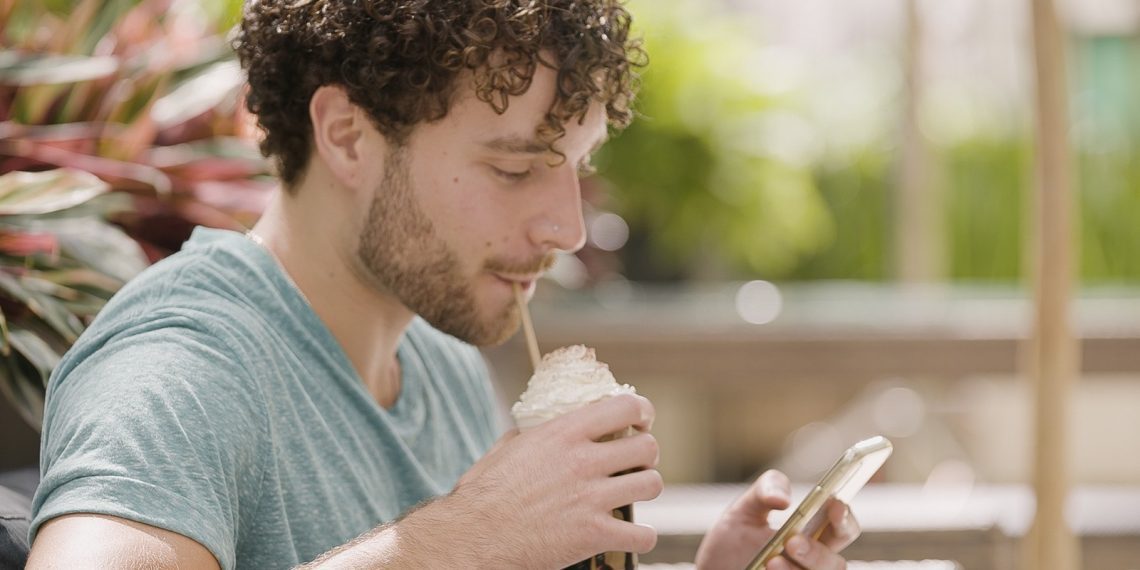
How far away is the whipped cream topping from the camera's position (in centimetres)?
125

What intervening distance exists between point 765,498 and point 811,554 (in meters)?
0.16

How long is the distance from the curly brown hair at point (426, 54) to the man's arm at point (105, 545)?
0.58 m

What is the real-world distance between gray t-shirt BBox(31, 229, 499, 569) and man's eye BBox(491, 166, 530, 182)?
0.27 metres

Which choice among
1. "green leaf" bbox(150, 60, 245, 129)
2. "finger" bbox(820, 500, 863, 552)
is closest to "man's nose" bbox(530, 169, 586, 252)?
"finger" bbox(820, 500, 863, 552)

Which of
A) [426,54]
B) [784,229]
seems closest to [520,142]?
[426,54]

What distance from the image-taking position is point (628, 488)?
1190 mm

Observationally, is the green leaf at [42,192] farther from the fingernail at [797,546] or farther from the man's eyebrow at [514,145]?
the fingernail at [797,546]

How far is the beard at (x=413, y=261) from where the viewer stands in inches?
58.1

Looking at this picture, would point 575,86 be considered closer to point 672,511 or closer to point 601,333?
point 672,511

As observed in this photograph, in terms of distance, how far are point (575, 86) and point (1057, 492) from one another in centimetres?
97

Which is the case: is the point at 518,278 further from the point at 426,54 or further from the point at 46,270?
the point at 46,270

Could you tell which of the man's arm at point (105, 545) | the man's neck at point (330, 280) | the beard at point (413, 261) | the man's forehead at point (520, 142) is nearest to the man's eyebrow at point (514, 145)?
the man's forehead at point (520, 142)

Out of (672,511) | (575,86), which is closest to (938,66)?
(672,511)

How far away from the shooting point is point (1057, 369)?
1842 mm
